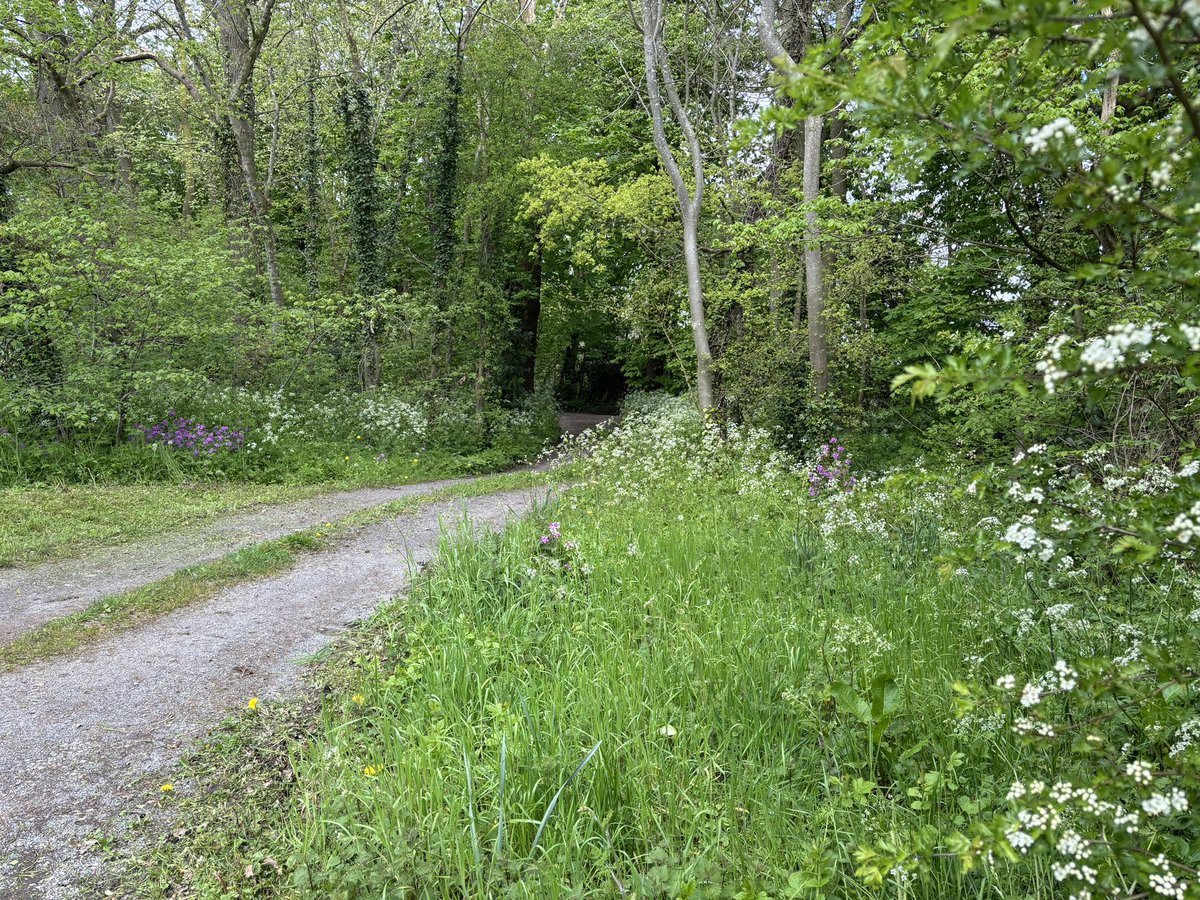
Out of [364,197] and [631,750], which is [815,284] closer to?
[631,750]

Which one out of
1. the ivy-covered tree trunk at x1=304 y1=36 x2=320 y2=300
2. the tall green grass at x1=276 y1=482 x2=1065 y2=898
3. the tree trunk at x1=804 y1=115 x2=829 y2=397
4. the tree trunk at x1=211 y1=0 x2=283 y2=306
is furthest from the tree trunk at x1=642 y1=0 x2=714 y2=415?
the ivy-covered tree trunk at x1=304 y1=36 x2=320 y2=300

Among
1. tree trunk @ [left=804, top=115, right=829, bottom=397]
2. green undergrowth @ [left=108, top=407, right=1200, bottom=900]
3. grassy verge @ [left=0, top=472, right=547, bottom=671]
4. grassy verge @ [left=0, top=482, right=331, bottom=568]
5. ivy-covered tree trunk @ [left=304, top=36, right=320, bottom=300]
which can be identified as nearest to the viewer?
green undergrowth @ [left=108, top=407, right=1200, bottom=900]

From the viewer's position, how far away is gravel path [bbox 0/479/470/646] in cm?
491

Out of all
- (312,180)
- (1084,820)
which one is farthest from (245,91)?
(1084,820)

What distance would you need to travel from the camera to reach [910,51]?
1562 mm

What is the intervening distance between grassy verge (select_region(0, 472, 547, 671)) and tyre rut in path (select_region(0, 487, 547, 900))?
6.3 inches

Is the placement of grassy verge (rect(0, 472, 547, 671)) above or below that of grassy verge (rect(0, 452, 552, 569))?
below

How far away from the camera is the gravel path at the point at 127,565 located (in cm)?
491

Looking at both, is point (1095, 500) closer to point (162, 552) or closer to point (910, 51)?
point (910, 51)

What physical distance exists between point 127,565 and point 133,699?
2925mm

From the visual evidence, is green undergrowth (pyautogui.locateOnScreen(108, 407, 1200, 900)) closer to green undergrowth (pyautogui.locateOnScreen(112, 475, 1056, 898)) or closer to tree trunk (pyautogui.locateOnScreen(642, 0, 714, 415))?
green undergrowth (pyautogui.locateOnScreen(112, 475, 1056, 898))

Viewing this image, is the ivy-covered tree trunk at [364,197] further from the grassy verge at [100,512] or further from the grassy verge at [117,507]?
the grassy verge at [100,512]

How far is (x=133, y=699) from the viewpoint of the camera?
11.5 ft

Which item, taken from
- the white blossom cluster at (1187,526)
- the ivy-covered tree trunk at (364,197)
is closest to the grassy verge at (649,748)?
the white blossom cluster at (1187,526)
